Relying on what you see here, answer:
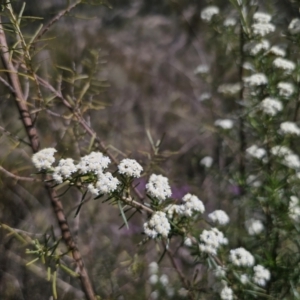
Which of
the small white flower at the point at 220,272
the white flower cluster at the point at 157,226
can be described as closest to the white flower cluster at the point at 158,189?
the white flower cluster at the point at 157,226

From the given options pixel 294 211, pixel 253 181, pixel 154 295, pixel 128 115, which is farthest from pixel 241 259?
pixel 128 115

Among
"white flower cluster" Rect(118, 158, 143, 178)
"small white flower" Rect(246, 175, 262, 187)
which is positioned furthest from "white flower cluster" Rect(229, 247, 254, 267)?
"white flower cluster" Rect(118, 158, 143, 178)

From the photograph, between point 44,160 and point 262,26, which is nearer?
point 44,160

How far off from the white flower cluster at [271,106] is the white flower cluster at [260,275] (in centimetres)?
43

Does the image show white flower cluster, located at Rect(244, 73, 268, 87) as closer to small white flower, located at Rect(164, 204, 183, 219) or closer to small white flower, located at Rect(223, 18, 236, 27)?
small white flower, located at Rect(223, 18, 236, 27)

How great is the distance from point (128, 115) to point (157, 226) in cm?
164

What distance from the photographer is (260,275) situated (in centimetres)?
107

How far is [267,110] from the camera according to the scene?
119 centimetres

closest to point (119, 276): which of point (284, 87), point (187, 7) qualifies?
point (284, 87)

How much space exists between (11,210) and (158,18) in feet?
5.25

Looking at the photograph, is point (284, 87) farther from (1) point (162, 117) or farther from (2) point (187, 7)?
(2) point (187, 7)

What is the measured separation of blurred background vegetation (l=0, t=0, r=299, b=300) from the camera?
162 centimetres

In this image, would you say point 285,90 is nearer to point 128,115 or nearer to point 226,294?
point 226,294

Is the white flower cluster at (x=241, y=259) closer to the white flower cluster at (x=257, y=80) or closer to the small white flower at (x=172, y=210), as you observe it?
the small white flower at (x=172, y=210)
